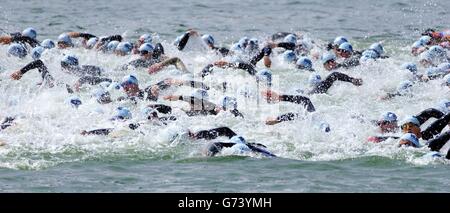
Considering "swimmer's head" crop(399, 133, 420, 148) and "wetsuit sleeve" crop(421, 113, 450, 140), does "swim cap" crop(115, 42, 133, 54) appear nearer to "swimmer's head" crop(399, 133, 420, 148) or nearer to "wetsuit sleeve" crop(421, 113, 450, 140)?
"wetsuit sleeve" crop(421, 113, 450, 140)

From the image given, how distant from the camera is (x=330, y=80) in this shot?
840 inches

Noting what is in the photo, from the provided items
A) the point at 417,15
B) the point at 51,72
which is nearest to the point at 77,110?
the point at 51,72

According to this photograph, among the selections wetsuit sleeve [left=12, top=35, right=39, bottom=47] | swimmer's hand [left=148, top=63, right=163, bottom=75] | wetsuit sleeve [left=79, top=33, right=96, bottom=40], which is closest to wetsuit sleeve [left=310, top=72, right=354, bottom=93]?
swimmer's hand [left=148, top=63, right=163, bottom=75]

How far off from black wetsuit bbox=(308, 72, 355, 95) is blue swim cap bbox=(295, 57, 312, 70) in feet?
8.54

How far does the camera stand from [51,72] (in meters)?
23.1

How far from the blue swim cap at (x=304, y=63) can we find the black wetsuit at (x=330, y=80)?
260cm

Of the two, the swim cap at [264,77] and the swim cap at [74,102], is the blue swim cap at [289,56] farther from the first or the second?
the swim cap at [74,102]

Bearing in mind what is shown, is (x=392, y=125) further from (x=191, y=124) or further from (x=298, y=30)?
(x=298, y=30)

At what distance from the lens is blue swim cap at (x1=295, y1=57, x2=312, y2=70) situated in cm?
2417

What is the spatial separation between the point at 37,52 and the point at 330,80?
739cm

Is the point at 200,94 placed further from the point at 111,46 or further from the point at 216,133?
the point at 111,46

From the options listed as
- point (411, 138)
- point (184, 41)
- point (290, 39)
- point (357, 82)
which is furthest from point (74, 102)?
point (290, 39)
